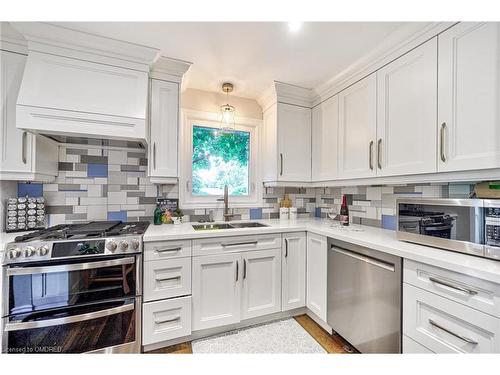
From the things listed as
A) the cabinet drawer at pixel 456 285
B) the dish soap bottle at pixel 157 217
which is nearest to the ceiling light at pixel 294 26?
the cabinet drawer at pixel 456 285

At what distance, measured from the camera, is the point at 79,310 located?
1404 millimetres

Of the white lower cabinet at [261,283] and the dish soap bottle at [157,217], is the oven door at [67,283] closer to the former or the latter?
the dish soap bottle at [157,217]

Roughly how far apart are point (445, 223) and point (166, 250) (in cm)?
180

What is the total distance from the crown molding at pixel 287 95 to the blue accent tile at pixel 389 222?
4.72 feet

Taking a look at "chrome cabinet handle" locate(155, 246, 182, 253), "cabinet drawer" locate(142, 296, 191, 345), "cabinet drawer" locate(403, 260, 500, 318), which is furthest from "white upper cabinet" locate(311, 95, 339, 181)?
"cabinet drawer" locate(142, 296, 191, 345)

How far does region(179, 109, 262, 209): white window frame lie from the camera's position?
2.37 metres

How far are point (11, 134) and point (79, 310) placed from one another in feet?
4.38

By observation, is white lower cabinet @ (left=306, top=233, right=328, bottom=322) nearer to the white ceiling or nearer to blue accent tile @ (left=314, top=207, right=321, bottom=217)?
blue accent tile @ (left=314, top=207, right=321, bottom=217)

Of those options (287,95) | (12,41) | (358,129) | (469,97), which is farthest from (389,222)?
(12,41)

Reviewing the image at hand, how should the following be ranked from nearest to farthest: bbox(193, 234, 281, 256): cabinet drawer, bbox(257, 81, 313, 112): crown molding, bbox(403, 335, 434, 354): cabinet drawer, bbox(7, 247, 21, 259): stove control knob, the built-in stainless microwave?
the built-in stainless microwave, bbox(403, 335, 434, 354): cabinet drawer, bbox(7, 247, 21, 259): stove control knob, bbox(193, 234, 281, 256): cabinet drawer, bbox(257, 81, 313, 112): crown molding

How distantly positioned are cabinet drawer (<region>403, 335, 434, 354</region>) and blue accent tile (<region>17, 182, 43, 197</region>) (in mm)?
2846

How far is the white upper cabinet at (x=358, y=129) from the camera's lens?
5.86 ft

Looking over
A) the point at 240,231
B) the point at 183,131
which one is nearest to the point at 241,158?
the point at 183,131
